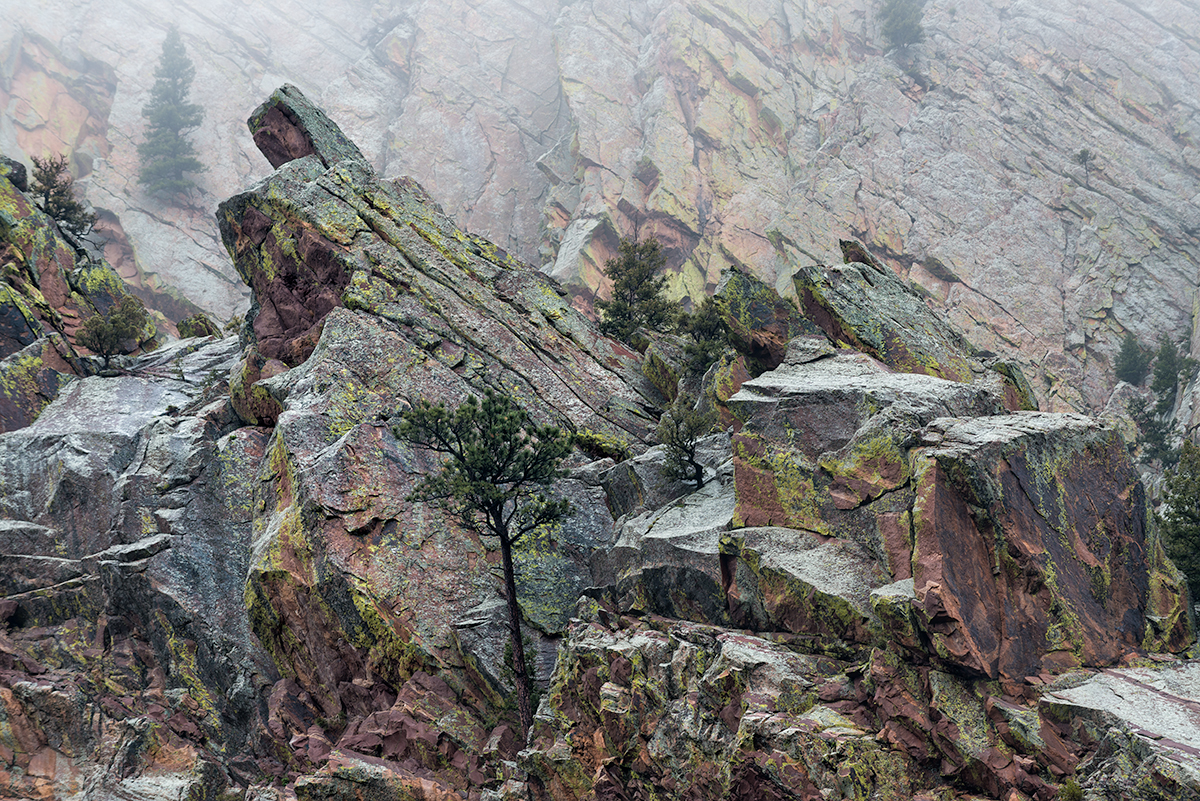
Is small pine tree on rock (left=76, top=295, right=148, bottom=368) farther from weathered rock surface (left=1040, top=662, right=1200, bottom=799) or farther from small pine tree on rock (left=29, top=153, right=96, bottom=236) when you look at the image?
weathered rock surface (left=1040, top=662, right=1200, bottom=799)

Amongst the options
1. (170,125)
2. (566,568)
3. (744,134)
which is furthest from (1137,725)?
(170,125)

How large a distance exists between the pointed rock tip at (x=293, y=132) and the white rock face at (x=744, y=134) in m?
33.0

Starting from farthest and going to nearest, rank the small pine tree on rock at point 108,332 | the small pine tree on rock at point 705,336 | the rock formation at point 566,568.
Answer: the small pine tree on rock at point 108,332 < the small pine tree on rock at point 705,336 < the rock formation at point 566,568

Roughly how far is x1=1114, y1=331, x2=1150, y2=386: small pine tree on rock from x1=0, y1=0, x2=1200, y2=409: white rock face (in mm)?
1528

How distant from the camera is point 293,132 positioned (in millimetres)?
43312

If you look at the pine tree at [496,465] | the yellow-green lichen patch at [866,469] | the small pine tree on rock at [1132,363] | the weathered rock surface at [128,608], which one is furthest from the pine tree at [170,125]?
the small pine tree on rock at [1132,363]

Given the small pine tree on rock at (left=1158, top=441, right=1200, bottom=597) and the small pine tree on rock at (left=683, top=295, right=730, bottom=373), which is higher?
the small pine tree on rock at (left=1158, top=441, right=1200, bottom=597)

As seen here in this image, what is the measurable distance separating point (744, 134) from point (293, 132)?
58478 millimetres

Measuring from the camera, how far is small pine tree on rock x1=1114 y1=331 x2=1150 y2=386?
57.2m

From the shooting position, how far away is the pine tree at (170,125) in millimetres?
85000

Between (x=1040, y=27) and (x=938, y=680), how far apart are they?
3969 inches

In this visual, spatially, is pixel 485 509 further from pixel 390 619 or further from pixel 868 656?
pixel 868 656

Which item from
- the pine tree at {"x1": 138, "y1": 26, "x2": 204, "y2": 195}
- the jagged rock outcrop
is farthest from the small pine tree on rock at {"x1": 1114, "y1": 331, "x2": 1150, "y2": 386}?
the pine tree at {"x1": 138, "y1": 26, "x2": 204, "y2": 195}

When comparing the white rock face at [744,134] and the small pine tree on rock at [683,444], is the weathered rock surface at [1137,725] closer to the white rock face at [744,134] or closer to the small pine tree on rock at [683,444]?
the small pine tree on rock at [683,444]
